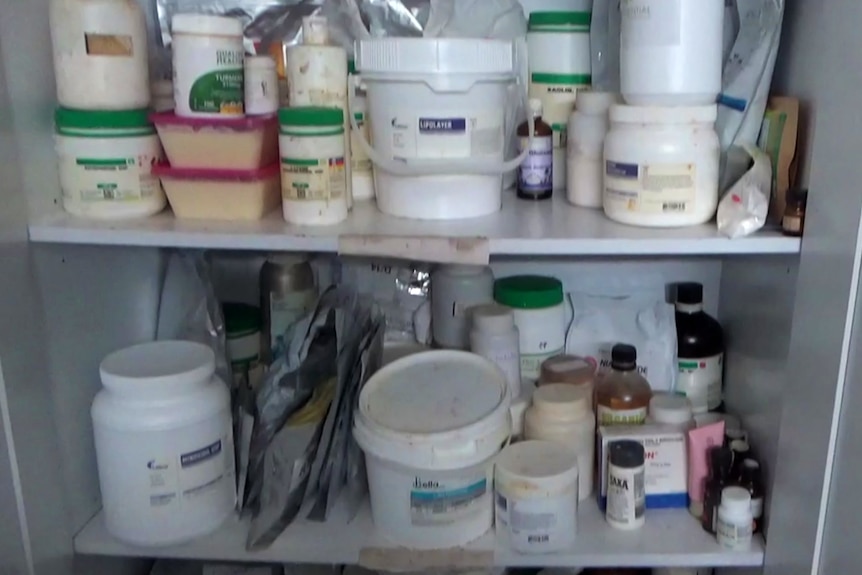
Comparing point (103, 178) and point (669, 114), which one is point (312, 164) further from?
point (669, 114)

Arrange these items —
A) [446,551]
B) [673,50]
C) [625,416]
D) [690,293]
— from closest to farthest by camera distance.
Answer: [673,50] → [446,551] → [625,416] → [690,293]

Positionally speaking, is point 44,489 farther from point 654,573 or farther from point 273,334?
point 654,573

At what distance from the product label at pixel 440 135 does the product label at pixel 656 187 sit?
0.46ft

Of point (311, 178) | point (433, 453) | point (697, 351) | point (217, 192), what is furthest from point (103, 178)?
point (697, 351)

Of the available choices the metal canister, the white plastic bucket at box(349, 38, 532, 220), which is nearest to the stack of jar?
the white plastic bucket at box(349, 38, 532, 220)

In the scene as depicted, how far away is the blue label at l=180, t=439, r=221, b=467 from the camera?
904 mm

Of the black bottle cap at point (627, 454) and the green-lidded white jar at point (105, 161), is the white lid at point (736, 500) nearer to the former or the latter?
the black bottle cap at point (627, 454)

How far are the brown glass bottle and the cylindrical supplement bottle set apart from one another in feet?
0.19

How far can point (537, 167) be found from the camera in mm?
970

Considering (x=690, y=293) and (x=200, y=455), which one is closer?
(x=200, y=455)

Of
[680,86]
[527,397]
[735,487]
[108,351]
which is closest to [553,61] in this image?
[680,86]

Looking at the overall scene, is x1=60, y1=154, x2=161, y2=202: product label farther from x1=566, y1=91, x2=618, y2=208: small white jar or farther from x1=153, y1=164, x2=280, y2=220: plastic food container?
x1=566, y1=91, x2=618, y2=208: small white jar

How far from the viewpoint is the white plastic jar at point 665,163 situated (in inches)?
31.8

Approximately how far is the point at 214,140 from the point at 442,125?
9.5 inches
